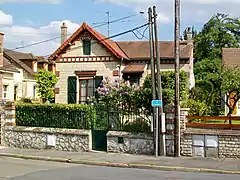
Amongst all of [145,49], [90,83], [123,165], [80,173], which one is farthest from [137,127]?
[145,49]

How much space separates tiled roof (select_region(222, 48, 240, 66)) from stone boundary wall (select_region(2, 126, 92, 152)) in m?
22.5

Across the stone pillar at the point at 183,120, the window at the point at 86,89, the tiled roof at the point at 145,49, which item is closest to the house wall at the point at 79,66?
the window at the point at 86,89

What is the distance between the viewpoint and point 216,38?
2190 inches

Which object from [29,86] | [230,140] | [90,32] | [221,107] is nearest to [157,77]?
[230,140]

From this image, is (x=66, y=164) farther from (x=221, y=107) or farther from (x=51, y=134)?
(x=221, y=107)

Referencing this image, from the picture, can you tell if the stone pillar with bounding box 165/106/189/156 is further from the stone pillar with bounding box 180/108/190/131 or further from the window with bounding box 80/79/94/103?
the window with bounding box 80/79/94/103

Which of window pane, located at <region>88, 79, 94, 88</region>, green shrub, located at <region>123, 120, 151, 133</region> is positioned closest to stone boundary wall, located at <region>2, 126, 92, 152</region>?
green shrub, located at <region>123, 120, 151, 133</region>

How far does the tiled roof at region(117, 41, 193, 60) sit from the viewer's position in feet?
113

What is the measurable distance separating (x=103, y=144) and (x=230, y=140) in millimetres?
5860

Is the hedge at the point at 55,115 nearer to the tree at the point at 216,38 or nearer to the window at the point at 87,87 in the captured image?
the window at the point at 87,87

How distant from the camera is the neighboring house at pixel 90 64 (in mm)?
33406

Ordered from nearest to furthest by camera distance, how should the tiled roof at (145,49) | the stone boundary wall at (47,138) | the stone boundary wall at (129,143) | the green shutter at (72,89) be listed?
the stone boundary wall at (129,143) → the stone boundary wall at (47,138) → the green shutter at (72,89) → the tiled roof at (145,49)

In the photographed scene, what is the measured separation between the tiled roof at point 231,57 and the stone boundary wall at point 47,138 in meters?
22.5

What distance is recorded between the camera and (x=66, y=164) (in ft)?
58.3
